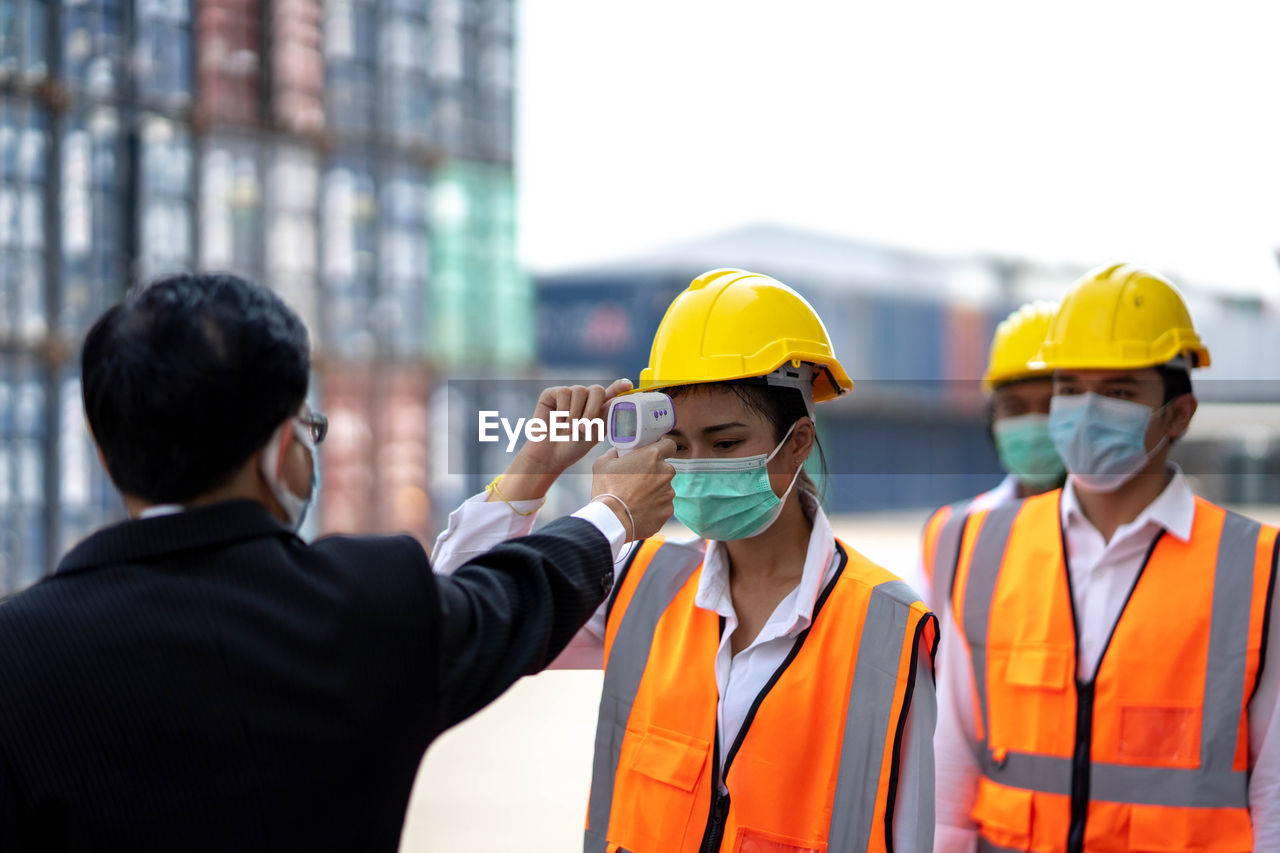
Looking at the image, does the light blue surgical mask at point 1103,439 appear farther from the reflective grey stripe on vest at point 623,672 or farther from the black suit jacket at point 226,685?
the black suit jacket at point 226,685

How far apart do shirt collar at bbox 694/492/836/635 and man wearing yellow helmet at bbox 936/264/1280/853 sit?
0.75 meters

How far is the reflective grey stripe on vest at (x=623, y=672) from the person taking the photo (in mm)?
2148

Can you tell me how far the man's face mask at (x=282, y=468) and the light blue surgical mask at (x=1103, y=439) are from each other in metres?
1.99

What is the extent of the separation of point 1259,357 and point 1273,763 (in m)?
29.6

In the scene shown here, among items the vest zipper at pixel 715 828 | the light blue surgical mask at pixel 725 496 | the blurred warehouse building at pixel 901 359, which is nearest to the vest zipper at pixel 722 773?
the vest zipper at pixel 715 828

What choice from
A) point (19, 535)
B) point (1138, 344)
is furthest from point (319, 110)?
point (1138, 344)

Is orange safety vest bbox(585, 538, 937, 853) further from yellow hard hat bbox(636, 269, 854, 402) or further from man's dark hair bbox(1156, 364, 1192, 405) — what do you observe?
man's dark hair bbox(1156, 364, 1192, 405)

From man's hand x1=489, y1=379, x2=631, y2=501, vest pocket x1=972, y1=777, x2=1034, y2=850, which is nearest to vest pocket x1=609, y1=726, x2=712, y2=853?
man's hand x1=489, y1=379, x2=631, y2=501

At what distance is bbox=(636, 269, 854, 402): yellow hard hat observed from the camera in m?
2.20

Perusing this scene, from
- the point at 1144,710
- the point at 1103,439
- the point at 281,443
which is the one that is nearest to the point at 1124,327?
the point at 1103,439

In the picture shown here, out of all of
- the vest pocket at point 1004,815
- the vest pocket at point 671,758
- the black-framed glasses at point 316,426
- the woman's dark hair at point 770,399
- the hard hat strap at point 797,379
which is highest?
the hard hat strap at point 797,379

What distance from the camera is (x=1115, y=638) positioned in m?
2.55

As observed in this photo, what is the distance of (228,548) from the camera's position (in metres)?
1.41

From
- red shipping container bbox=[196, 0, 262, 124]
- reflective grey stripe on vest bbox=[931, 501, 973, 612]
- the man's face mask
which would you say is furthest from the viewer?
red shipping container bbox=[196, 0, 262, 124]
